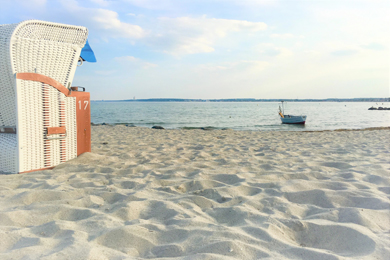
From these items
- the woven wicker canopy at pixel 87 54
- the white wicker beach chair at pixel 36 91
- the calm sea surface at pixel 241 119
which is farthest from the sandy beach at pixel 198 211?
the calm sea surface at pixel 241 119

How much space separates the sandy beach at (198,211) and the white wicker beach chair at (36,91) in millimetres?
361

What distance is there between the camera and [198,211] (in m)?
2.53

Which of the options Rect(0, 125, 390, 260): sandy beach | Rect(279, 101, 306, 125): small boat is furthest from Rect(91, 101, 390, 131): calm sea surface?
Rect(0, 125, 390, 260): sandy beach

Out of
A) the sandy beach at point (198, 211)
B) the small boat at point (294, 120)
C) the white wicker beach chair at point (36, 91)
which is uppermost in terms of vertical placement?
the white wicker beach chair at point (36, 91)

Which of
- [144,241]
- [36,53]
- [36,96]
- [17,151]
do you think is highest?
[36,53]

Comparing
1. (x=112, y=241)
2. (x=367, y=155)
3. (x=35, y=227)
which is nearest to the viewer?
(x=112, y=241)

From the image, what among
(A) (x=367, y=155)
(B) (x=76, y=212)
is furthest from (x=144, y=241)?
(A) (x=367, y=155)

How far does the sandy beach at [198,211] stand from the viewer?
184 cm

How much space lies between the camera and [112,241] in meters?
1.97

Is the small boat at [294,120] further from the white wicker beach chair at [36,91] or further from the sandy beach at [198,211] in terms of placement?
the white wicker beach chair at [36,91]

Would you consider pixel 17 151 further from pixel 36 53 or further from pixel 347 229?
pixel 347 229

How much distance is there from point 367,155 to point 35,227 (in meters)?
5.55

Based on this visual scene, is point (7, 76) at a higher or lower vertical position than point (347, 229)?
higher

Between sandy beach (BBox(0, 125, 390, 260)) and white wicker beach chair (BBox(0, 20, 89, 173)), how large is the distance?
14.2 inches
